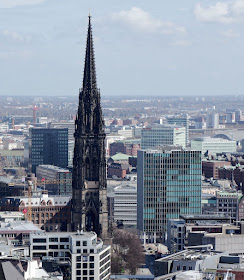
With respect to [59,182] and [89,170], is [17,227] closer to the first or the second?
[89,170]

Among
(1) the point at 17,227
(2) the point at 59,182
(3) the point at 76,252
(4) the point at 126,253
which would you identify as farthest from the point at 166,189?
(2) the point at 59,182

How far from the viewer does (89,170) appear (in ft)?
405

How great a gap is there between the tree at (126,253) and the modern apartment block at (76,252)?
26.7ft

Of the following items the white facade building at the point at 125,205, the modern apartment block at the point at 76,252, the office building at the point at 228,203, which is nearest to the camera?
the modern apartment block at the point at 76,252

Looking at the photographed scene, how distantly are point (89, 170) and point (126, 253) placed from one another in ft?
31.4

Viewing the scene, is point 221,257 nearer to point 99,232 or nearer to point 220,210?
point 99,232

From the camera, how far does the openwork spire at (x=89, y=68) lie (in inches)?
4948

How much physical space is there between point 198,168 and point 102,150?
18611 mm

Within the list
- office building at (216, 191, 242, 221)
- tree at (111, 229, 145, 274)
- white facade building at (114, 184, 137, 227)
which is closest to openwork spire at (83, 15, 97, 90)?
tree at (111, 229, 145, 274)

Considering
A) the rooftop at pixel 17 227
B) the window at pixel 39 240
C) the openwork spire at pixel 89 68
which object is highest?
the openwork spire at pixel 89 68

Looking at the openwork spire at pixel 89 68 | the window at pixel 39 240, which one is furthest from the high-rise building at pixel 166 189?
the window at pixel 39 240

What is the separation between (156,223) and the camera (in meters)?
139

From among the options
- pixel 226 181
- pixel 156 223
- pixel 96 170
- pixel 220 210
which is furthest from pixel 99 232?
pixel 226 181

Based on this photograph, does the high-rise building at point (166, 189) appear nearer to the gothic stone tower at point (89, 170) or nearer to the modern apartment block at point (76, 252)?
the gothic stone tower at point (89, 170)
